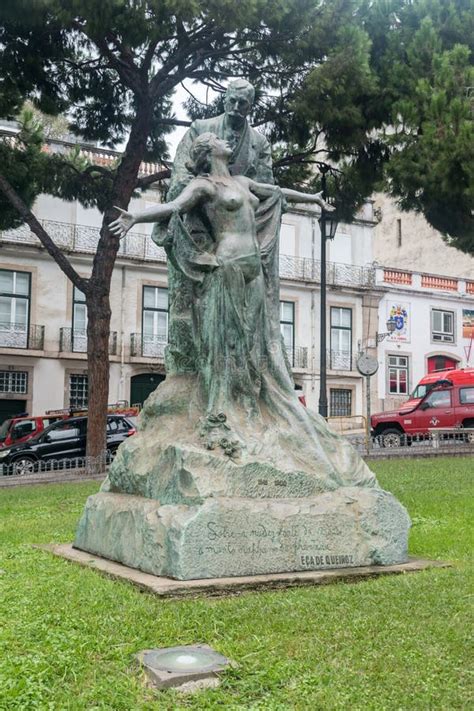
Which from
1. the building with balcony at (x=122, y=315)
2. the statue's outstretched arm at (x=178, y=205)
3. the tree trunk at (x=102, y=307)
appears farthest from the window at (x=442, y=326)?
the statue's outstretched arm at (x=178, y=205)

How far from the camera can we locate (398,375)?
33.1 m

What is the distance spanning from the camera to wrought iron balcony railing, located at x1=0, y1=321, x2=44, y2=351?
26.4 metres

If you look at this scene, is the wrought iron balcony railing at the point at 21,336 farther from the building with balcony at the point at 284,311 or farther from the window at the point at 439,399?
the window at the point at 439,399

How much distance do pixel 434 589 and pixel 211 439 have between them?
1.60m

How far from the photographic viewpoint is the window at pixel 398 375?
32812 millimetres

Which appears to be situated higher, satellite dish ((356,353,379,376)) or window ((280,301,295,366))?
window ((280,301,295,366))

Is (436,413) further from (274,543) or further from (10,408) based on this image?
(274,543)

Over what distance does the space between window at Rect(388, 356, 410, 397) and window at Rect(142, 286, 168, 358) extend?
9.22m

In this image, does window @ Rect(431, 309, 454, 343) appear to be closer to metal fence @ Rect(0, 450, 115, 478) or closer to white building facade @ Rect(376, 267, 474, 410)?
white building facade @ Rect(376, 267, 474, 410)

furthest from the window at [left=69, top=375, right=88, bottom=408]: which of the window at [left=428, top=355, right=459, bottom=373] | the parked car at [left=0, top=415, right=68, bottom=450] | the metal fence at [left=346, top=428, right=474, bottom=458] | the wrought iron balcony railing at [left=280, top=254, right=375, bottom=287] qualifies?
the window at [left=428, top=355, right=459, bottom=373]

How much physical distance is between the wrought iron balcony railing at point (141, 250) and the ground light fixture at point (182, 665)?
20.9 m

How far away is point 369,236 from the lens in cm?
3397

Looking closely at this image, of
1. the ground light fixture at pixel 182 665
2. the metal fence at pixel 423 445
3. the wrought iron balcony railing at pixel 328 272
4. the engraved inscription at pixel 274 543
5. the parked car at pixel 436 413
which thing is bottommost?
the ground light fixture at pixel 182 665

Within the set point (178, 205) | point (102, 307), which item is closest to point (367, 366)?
point (102, 307)
